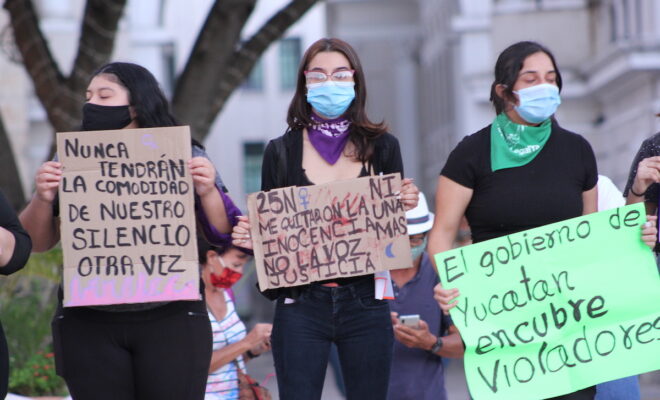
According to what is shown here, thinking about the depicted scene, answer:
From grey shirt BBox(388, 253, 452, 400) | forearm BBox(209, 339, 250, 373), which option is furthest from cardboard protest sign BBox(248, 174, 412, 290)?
grey shirt BBox(388, 253, 452, 400)

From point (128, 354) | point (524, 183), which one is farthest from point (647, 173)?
point (128, 354)

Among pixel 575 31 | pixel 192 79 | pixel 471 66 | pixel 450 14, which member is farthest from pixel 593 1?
pixel 192 79

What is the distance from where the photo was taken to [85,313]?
4734 mm

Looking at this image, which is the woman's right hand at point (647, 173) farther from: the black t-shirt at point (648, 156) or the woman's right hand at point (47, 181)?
the woman's right hand at point (47, 181)

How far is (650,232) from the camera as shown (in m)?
4.95

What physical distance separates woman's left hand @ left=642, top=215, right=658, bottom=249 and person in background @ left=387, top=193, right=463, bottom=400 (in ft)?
3.70

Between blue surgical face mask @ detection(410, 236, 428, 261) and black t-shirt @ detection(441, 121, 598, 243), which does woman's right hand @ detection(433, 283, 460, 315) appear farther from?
blue surgical face mask @ detection(410, 236, 428, 261)

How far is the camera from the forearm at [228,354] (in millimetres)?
5887

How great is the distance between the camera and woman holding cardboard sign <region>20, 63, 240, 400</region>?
466cm

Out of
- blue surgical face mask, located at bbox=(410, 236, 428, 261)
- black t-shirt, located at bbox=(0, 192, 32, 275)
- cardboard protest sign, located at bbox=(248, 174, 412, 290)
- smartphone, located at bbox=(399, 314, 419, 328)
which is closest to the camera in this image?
black t-shirt, located at bbox=(0, 192, 32, 275)

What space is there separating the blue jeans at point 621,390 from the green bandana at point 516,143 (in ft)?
3.90

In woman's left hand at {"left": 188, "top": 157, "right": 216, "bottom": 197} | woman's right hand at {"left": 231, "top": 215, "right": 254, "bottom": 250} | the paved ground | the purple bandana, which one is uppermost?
the purple bandana

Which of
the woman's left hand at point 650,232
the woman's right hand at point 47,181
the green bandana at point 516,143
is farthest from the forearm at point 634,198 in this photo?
the woman's right hand at point 47,181

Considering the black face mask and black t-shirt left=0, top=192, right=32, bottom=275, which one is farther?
the black face mask
